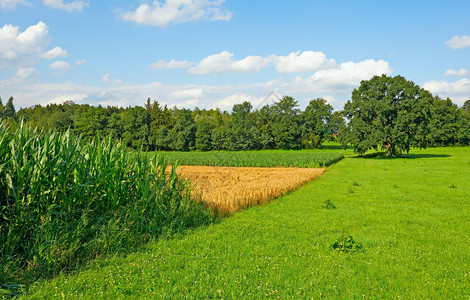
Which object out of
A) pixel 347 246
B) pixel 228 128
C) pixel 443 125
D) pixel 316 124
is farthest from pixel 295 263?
pixel 443 125

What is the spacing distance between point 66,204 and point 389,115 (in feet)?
178

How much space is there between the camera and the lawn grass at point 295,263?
21.7 ft

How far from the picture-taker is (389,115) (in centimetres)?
5234

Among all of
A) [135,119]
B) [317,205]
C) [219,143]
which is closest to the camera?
[317,205]

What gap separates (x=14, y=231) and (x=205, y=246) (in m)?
4.88

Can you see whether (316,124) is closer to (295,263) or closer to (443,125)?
(443,125)

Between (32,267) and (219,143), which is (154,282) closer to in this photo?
(32,267)

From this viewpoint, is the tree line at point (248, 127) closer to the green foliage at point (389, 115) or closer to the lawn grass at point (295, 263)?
the green foliage at point (389, 115)

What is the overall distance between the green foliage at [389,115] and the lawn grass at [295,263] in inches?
1577

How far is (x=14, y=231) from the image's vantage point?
23.8 feet

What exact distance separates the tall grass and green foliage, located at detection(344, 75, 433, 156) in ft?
158

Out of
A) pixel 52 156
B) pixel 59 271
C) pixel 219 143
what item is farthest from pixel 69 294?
pixel 219 143

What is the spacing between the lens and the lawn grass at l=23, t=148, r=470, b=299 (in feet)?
21.7

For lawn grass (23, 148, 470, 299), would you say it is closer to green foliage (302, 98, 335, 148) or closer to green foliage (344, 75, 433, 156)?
green foliage (344, 75, 433, 156)
